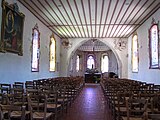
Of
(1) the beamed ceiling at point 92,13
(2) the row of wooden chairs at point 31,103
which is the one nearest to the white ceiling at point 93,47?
(1) the beamed ceiling at point 92,13

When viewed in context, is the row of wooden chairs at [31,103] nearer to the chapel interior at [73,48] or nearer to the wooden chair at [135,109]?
the chapel interior at [73,48]

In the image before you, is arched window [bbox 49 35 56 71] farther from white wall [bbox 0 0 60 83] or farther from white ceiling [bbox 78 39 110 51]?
white ceiling [bbox 78 39 110 51]

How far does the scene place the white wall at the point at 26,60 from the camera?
385 inches

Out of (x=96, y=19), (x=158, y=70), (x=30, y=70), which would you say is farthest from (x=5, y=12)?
(x=158, y=70)

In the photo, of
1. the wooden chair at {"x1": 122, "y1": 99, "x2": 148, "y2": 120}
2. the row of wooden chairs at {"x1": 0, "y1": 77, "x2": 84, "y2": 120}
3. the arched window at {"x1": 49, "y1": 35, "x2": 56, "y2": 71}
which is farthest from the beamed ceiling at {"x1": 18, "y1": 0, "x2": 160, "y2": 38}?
the wooden chair at {"x1": 122, "y1": 99, "x2": 148, "y2": 120}

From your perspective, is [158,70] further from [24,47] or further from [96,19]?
[24,47]

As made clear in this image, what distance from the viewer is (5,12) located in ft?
30.5

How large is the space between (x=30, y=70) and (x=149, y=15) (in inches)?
310

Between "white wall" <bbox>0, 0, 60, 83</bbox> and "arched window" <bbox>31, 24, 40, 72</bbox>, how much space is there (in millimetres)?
378

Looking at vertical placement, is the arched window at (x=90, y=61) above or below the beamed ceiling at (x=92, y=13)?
below

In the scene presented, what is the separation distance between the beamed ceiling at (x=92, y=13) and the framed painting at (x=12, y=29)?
3.24 ft

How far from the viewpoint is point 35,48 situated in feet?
46.6

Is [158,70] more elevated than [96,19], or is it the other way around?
[96,19]

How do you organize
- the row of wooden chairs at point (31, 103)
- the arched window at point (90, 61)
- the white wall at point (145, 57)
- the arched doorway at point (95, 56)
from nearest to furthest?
1. the row of wooden chairs at point (31, 103)
2. the white wall at point (145, 57)
3. the arched doorway at point (95, 56)
4. the arched window at point (90, 61)
